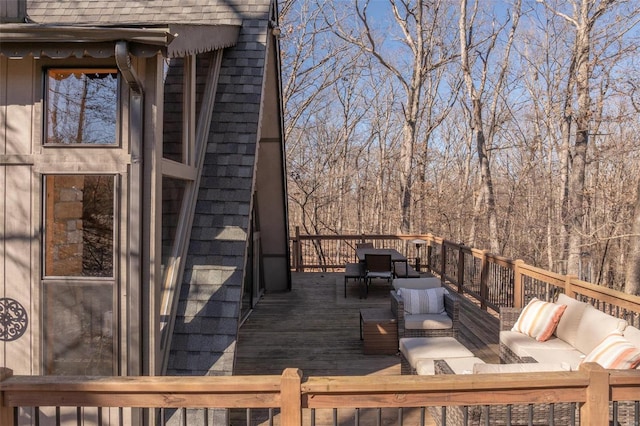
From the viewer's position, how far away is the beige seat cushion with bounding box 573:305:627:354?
3836mm

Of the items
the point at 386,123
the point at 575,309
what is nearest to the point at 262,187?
the point at 575,309

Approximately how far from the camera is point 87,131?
124 inches

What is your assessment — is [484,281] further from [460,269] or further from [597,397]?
[597,397]

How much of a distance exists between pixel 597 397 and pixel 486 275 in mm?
5565

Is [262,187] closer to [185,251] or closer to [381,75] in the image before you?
[185,251]

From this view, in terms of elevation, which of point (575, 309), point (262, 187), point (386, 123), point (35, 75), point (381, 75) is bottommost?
point (575, 309)

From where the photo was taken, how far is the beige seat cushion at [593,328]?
12.6ft

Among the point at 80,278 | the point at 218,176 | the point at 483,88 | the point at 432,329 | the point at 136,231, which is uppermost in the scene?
the point at 483,88

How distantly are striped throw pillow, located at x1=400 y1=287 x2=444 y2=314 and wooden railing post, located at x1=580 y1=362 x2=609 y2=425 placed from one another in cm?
332

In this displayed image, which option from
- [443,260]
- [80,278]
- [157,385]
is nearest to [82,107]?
[80,278]

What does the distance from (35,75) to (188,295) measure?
6.74 ft

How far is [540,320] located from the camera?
15.1 feet

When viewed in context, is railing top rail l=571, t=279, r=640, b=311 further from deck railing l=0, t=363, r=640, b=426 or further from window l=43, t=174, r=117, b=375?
window l=43, t=174, r=117, b=375

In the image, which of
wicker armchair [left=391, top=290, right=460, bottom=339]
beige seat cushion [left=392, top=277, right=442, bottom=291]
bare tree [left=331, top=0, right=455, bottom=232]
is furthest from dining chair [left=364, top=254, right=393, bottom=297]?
bare tree [left=331, top=0, right=455, bottom=232]
